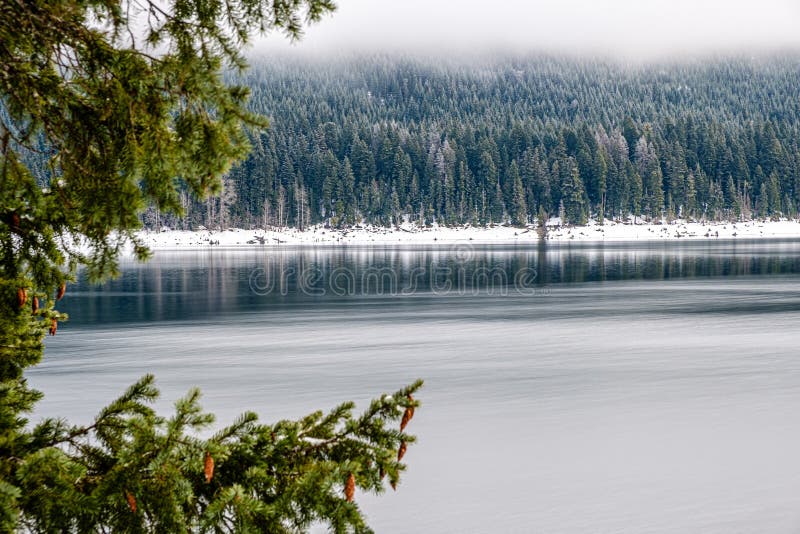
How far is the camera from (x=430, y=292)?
39719mm

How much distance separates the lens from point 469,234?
13275 cm

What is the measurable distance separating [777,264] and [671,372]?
4017 centimetres

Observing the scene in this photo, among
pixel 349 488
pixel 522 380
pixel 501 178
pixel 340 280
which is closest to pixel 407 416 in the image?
pixel 349 488

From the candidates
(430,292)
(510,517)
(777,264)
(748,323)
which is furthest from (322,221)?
(510,517)

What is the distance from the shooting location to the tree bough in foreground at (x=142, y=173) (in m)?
4.50

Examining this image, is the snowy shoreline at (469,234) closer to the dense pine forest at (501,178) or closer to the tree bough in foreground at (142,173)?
the dense pine forest at (501,178)

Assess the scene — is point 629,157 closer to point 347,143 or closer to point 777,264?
point 347,143

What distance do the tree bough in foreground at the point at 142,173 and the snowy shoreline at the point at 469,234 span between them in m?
117

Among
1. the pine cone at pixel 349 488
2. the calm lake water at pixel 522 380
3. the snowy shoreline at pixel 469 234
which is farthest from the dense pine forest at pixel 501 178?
the pine cone at pixel 349 488

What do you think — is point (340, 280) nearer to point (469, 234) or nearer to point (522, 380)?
point (522, 380)

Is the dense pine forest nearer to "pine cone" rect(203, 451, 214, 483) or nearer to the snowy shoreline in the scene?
the snowy shoreline

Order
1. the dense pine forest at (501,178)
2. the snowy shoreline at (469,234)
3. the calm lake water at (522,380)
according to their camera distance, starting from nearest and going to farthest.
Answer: the calm lake water at (522,380)
the snowy shoreline at (469,234)
the dense pine forest at (501,178)

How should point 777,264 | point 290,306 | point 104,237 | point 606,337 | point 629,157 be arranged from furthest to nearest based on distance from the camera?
point 629,157 < point 777,264 < point 290,306 < point 606,337 < point 104,237

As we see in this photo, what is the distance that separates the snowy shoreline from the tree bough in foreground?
116754 millimetres
